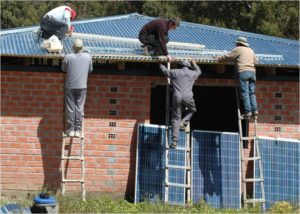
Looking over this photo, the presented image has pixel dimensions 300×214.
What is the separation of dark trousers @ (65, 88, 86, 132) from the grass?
1381mm

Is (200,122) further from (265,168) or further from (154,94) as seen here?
(265,168)

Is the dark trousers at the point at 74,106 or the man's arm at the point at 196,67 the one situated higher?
the man's arm at the point at 196,67

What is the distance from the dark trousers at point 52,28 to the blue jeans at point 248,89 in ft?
12.1

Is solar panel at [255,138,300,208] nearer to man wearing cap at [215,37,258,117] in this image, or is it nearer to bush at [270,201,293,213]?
bush at [270,201,293,213]

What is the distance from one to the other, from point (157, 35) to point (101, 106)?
5.86 ft

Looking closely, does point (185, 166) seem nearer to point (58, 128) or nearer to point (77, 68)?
point (58, 128)

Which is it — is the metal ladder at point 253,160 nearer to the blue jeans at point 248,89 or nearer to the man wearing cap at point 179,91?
the blue jeans at point 248,89

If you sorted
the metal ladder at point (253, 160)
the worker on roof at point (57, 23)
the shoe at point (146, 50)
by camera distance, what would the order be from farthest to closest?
the worker on roof at point (57, 23)
the shoe at point (146, 50)
the metal ladder at point (253, 160)

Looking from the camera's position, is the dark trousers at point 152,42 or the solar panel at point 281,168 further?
the solar panel at point 281,168

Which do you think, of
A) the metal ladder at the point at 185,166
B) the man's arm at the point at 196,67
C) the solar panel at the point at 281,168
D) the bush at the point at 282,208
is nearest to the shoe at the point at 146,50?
the metal ladder at the point at 185,166

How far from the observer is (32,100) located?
12062 mm

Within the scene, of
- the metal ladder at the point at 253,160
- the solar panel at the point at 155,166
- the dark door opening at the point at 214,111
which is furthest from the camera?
the dark door opening at the point at 214,111

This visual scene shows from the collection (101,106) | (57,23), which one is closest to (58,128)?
(101,106)

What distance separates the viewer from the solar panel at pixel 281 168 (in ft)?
39.3
